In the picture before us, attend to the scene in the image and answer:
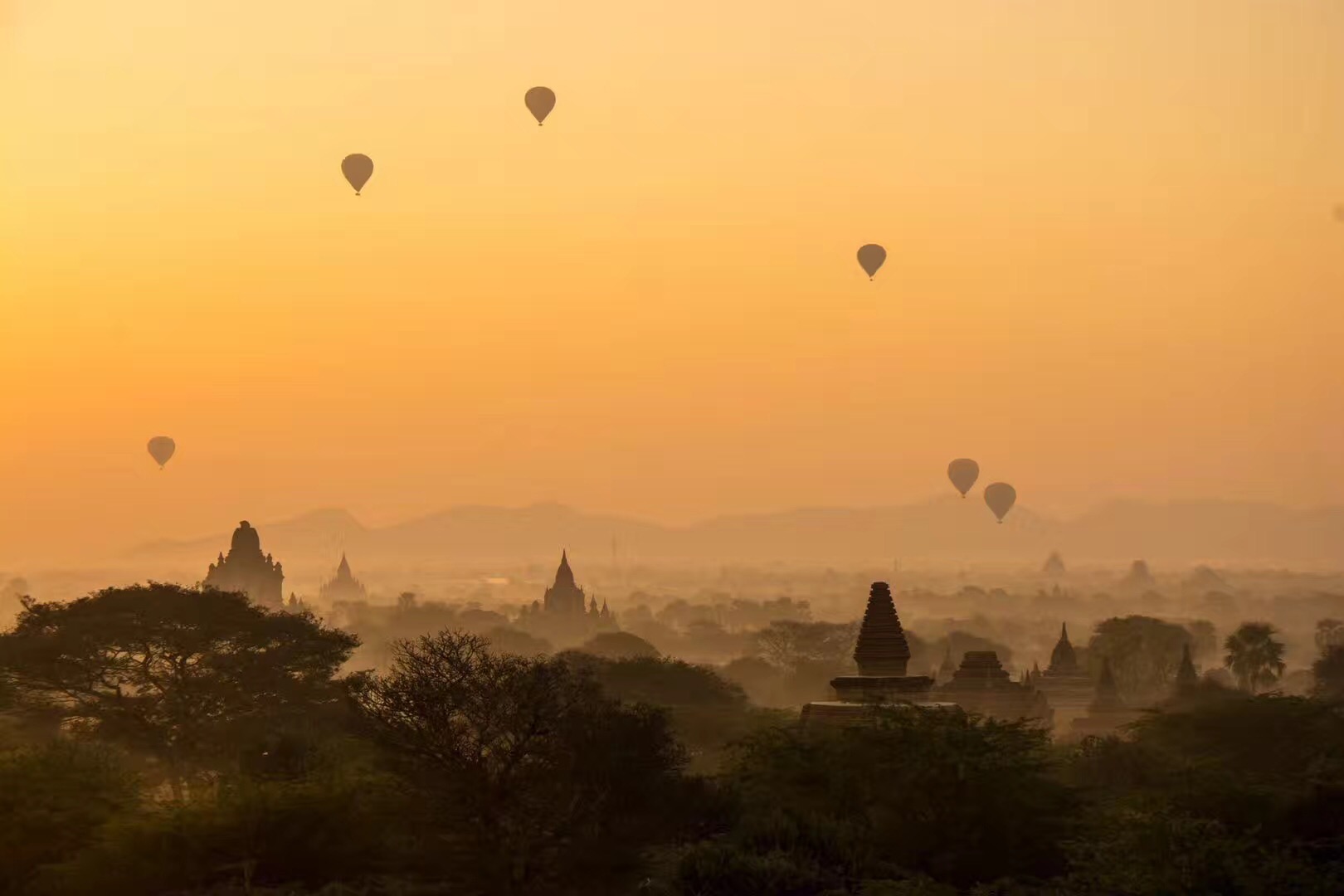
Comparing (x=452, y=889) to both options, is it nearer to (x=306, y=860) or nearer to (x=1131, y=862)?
(x=306, y=860)

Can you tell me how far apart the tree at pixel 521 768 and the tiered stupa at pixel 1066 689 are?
80.6 meters

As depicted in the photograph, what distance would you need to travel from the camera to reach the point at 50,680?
8131 centimetres

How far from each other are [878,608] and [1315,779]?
853 inches

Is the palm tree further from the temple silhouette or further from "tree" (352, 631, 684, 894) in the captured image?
"tree" (352, 631, 684, 894)

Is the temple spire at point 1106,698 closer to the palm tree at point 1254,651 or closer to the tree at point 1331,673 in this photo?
the tree at point 1331,673

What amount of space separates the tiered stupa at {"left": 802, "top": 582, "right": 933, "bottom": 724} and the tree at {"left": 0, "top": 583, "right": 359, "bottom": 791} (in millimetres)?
22746

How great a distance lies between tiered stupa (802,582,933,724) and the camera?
69.1 m

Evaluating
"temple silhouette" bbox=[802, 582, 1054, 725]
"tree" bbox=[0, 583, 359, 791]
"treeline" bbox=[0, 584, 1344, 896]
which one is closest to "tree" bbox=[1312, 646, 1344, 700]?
"temple silhouette" bbox=[802, 582, 1054, 725]

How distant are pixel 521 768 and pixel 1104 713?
79.4 m

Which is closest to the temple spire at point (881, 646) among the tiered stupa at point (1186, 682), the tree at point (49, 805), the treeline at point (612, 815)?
Answer: the treeline at point (612, 815)

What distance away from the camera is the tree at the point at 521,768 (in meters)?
49.5

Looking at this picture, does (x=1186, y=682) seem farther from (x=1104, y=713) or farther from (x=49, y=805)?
(x=49, y=805)

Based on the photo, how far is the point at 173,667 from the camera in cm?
8138

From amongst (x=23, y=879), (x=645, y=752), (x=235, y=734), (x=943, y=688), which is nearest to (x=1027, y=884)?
(x=645, y=752)
